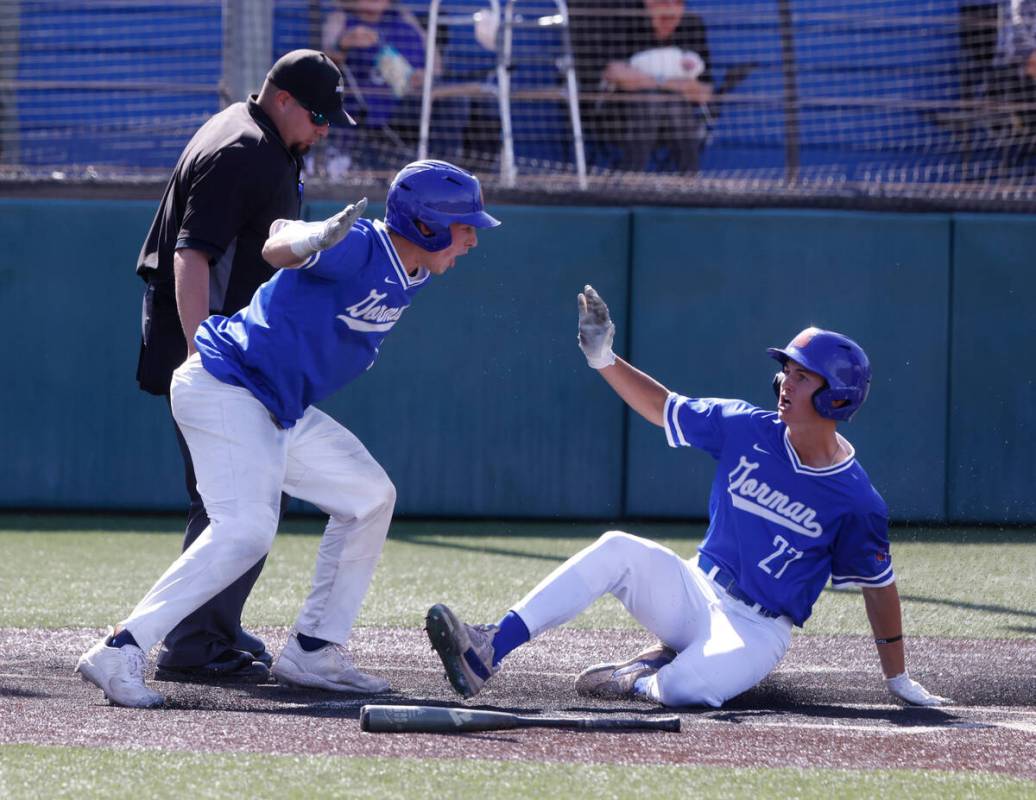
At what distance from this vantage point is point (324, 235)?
12.1ft

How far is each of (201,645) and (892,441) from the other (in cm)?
503

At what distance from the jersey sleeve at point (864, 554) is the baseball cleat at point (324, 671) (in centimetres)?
133

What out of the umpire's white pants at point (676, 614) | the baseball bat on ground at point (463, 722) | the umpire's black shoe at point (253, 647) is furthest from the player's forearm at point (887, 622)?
the umpire's black shoe at point (253, 647)

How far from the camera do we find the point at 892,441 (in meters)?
8.41

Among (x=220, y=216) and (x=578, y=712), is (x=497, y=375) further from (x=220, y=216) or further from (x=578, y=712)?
(x=578, y=712)

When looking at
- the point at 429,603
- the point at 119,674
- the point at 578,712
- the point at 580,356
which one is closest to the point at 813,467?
the point at 578,712

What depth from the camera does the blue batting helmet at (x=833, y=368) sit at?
404cm

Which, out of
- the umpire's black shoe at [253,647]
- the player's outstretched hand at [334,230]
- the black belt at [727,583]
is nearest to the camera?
the player's outstretched hand at [334,230]

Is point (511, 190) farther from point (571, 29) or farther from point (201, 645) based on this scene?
point (201, 645)

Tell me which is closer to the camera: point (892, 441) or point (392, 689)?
point (392, 689)

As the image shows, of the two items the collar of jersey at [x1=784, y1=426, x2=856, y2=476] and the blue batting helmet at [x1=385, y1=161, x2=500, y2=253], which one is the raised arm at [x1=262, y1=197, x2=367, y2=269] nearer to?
the blue batting helmet at [x1=385, y1=161, x2=500, y2=253]

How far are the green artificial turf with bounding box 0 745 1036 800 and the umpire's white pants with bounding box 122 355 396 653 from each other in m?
0.73

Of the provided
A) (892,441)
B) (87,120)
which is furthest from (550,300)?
(87,120)

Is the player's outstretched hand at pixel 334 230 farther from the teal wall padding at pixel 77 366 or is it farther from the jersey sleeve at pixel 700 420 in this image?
the teal wall padding at pixel 77 366
